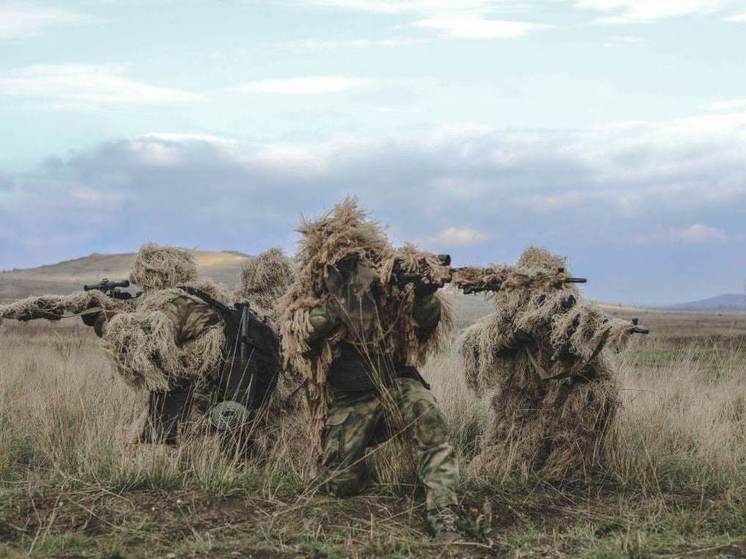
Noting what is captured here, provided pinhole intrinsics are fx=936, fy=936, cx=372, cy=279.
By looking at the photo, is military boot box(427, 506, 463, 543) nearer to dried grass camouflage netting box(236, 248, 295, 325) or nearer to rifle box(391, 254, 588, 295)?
rifle box(391, 254, 588, 295)

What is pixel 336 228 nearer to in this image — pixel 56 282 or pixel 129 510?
pixel 129 510

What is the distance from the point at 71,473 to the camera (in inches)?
249

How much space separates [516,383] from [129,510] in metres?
2.82

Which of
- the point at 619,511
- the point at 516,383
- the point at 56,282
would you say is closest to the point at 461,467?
the point at 516,383

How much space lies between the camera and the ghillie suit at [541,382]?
648 cm

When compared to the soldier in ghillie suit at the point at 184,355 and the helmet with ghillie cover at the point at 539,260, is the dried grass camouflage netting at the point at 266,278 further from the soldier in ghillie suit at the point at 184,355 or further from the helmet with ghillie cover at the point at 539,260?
the helmet with ghillie cover at the point at 539,260

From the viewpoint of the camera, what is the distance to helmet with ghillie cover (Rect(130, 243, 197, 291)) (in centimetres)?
721

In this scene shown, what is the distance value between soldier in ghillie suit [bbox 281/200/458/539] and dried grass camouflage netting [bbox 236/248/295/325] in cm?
165

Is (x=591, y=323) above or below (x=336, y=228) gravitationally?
below

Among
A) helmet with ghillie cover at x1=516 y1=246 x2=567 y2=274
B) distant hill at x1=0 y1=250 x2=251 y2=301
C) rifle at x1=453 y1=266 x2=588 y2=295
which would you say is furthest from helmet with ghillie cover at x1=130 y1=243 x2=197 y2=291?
distant hill at x1=0 y1=250 x2=251 y2=301

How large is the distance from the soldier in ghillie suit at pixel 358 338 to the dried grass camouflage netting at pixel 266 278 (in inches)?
65.0

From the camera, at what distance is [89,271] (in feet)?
197

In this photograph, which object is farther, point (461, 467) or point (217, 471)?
point (461, 467)

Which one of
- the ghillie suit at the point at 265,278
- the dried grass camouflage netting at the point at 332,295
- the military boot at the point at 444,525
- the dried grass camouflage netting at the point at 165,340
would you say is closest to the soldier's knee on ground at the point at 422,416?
the dried grass camouflage netting at the point at 332,295
